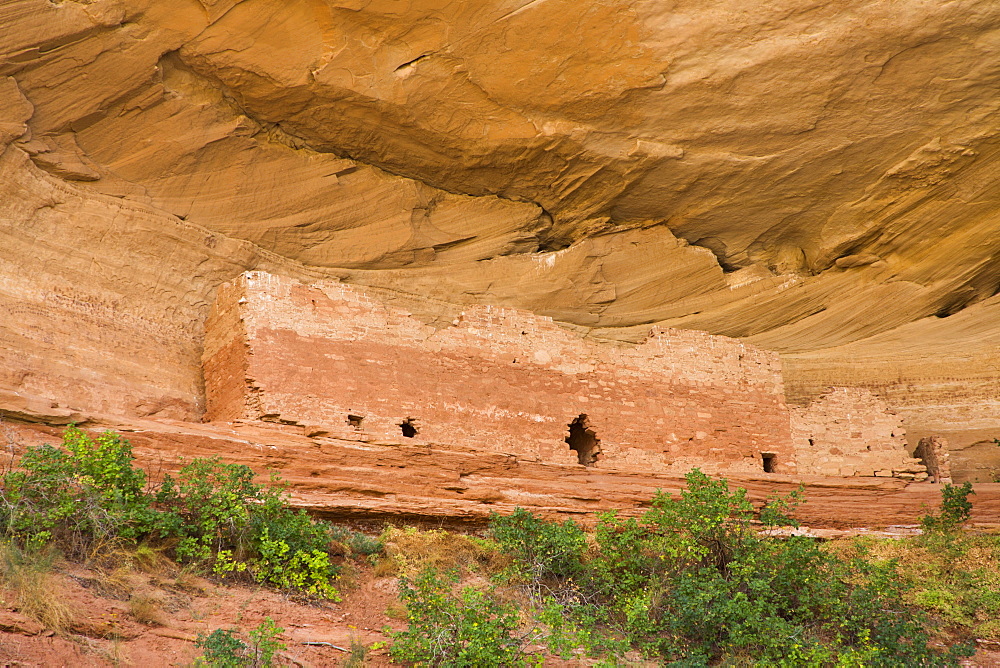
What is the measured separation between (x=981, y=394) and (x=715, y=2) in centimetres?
844

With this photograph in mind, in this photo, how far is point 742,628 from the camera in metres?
10.0

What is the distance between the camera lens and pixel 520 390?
14086 mm

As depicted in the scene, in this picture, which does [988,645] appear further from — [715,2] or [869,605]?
→ [715,2]

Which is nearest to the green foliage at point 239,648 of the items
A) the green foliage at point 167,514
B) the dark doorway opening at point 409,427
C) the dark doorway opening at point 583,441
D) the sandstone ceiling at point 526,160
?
the green foliage at point 167,514

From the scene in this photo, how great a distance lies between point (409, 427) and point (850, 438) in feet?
21.5

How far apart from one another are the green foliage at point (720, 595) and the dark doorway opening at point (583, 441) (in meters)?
1.86

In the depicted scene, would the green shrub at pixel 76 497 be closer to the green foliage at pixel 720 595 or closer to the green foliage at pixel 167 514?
the green foliage at pixel 167 514

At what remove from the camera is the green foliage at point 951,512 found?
43.8 feet

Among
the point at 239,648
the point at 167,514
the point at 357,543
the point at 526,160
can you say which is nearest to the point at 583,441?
the point at 526,160

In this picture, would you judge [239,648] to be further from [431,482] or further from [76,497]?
[431,482]

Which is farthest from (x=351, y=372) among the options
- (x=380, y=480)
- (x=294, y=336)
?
(x=380, y=480)

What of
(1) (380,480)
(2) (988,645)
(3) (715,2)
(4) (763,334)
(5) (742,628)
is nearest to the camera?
(5) (742,628)

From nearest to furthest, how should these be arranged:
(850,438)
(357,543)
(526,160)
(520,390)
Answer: (357,543)
(520,390)
(850,438)
(526,160)

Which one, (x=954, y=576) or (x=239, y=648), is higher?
(x=239, y=648)
